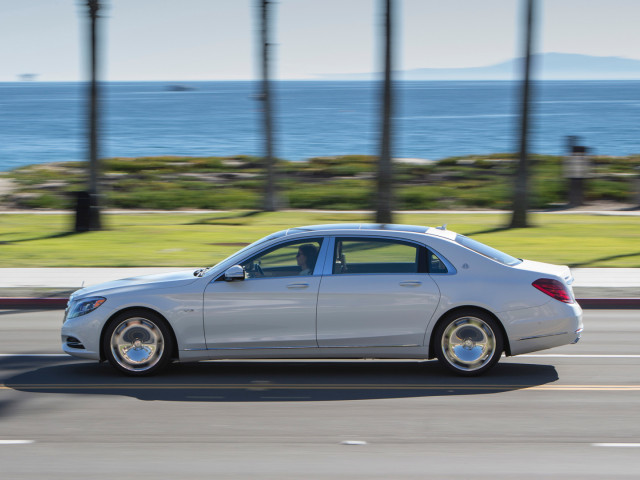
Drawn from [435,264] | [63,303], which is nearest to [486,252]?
[435,264]

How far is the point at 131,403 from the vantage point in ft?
24.8

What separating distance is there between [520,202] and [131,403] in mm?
15684

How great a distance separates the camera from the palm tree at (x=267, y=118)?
2491cm

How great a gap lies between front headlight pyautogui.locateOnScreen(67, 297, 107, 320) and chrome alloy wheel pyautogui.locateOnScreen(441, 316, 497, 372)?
128 inches

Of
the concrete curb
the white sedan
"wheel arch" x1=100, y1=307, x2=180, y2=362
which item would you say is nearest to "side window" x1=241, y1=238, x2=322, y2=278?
the white sedan

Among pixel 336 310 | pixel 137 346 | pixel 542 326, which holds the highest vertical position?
pixel 336 310

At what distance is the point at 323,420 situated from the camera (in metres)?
7.02

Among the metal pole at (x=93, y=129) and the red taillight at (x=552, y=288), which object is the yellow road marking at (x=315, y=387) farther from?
the metal pole at (x=93, y=129)

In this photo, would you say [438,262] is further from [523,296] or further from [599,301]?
Answer: [599,301]

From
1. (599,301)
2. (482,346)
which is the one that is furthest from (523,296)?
(599,301)

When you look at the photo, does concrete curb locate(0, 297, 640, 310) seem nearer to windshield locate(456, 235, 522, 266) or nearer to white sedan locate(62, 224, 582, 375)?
windshield locate(456, 235, 522, 266)

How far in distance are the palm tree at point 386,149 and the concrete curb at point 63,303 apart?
24.4ft

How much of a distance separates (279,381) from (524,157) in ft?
46.5

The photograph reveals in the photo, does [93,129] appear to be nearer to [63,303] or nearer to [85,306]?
[63,303]
